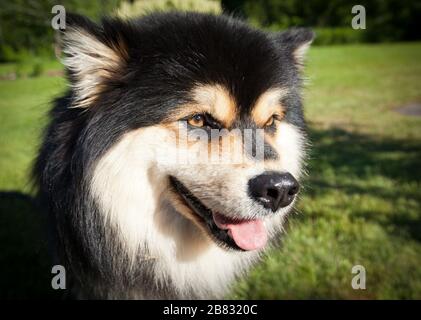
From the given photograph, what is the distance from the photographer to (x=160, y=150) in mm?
2246

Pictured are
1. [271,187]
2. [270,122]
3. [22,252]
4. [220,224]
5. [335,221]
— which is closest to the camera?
[271,187]

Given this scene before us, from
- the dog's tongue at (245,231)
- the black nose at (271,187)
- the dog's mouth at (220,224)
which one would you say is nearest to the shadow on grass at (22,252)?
the dog's mouth at (220,224)

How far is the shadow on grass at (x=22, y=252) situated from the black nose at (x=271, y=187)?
1.68 meters

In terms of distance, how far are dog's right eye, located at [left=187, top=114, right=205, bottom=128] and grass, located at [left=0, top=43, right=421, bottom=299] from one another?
47.6 inches

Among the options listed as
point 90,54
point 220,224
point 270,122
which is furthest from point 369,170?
point 90,54

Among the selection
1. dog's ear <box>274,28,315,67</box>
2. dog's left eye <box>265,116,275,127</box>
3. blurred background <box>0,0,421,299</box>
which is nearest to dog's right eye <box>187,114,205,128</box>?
dog's left eye <box>265,116,275,127</box>

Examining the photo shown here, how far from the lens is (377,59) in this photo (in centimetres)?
2059

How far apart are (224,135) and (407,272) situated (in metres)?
2.17

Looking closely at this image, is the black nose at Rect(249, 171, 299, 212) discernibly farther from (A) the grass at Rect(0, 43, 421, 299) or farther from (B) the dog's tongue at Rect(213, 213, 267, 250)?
(A) the grass at Rect(0, 43, 421, 299)

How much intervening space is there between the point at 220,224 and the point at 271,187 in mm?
430

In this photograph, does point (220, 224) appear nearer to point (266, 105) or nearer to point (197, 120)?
point (197, 120)

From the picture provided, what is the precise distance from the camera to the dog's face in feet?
7.19

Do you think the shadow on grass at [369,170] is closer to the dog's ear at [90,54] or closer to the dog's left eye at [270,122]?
the dog's left eye at [270,122]

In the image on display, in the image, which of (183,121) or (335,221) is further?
(335,221)
